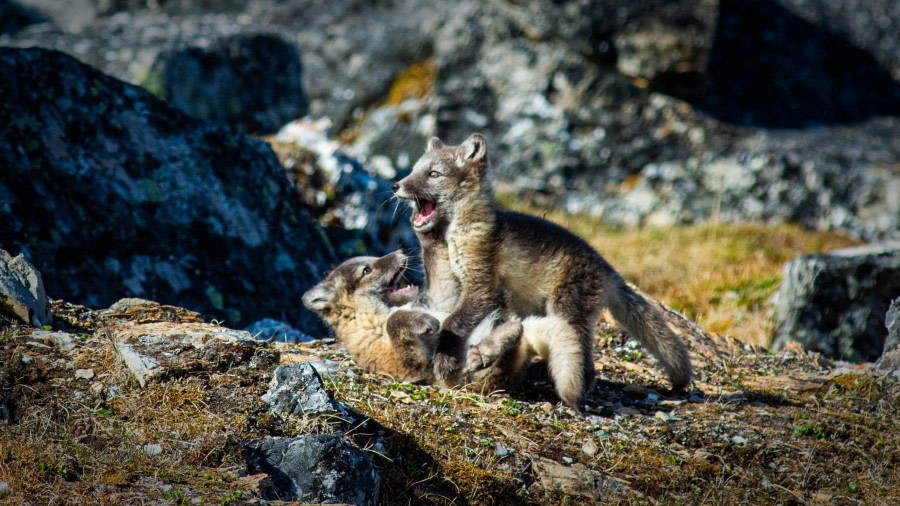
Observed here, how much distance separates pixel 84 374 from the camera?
5.10m

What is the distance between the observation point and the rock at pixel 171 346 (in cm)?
522

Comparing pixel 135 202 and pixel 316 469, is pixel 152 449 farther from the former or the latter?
pixel 135 202

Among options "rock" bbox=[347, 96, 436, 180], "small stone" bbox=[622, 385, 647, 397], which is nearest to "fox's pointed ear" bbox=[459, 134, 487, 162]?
"small stone" bbox=[622, 385, 647, 397]

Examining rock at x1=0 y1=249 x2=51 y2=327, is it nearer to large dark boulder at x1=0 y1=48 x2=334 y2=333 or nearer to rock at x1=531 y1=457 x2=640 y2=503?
large dark boulder at x1=0 y1=48 x2=334 y2=333

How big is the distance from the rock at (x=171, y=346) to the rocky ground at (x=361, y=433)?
0.01m

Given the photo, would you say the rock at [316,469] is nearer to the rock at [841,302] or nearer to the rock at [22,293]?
the rock at [22,293]

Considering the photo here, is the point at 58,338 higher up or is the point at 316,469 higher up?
the point at 58,338

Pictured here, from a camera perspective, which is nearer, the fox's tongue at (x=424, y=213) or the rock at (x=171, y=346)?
the rock at (x=171, y=346)

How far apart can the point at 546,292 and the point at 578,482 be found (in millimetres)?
1722

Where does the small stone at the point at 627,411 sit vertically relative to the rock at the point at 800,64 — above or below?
below

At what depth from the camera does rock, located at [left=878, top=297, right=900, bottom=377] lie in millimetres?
6625

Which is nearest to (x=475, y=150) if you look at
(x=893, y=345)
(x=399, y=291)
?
(x=399, y=291)

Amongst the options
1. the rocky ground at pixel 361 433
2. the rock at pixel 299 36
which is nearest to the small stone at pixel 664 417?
the rocky ground at pixel 361 433

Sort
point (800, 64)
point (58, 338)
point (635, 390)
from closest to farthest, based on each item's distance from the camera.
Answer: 1. point (58, 338)
2. point (635, 390)
3. point (800, 64)
